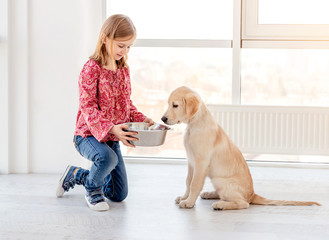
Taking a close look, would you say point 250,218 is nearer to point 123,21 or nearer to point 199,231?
point 199,231

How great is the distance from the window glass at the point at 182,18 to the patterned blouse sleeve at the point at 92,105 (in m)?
1.45

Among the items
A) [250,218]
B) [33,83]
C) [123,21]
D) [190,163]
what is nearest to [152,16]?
[33,83]

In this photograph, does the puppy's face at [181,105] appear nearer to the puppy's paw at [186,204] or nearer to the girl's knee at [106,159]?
the girl's knee at [106,159]

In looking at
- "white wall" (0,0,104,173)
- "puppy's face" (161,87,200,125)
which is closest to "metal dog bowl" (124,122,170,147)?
"puppy's face" (161,87,200,125)

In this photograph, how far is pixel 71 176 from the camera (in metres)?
2.89

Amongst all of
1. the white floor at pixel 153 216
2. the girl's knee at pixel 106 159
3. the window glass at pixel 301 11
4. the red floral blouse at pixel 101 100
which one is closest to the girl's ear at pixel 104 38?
the red floral blouse at pixel 101 100

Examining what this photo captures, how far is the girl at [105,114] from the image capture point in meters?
2.62

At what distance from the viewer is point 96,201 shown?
2.67 m

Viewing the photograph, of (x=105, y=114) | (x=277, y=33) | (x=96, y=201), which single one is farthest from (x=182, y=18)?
(x=96, y=201)

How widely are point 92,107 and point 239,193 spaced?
3.04ft

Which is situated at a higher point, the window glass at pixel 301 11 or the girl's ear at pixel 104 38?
the window glass at pixel 301 11

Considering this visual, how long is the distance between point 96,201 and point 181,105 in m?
0.70

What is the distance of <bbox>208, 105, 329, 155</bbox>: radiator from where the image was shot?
383cm

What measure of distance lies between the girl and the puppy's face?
0.89ft
